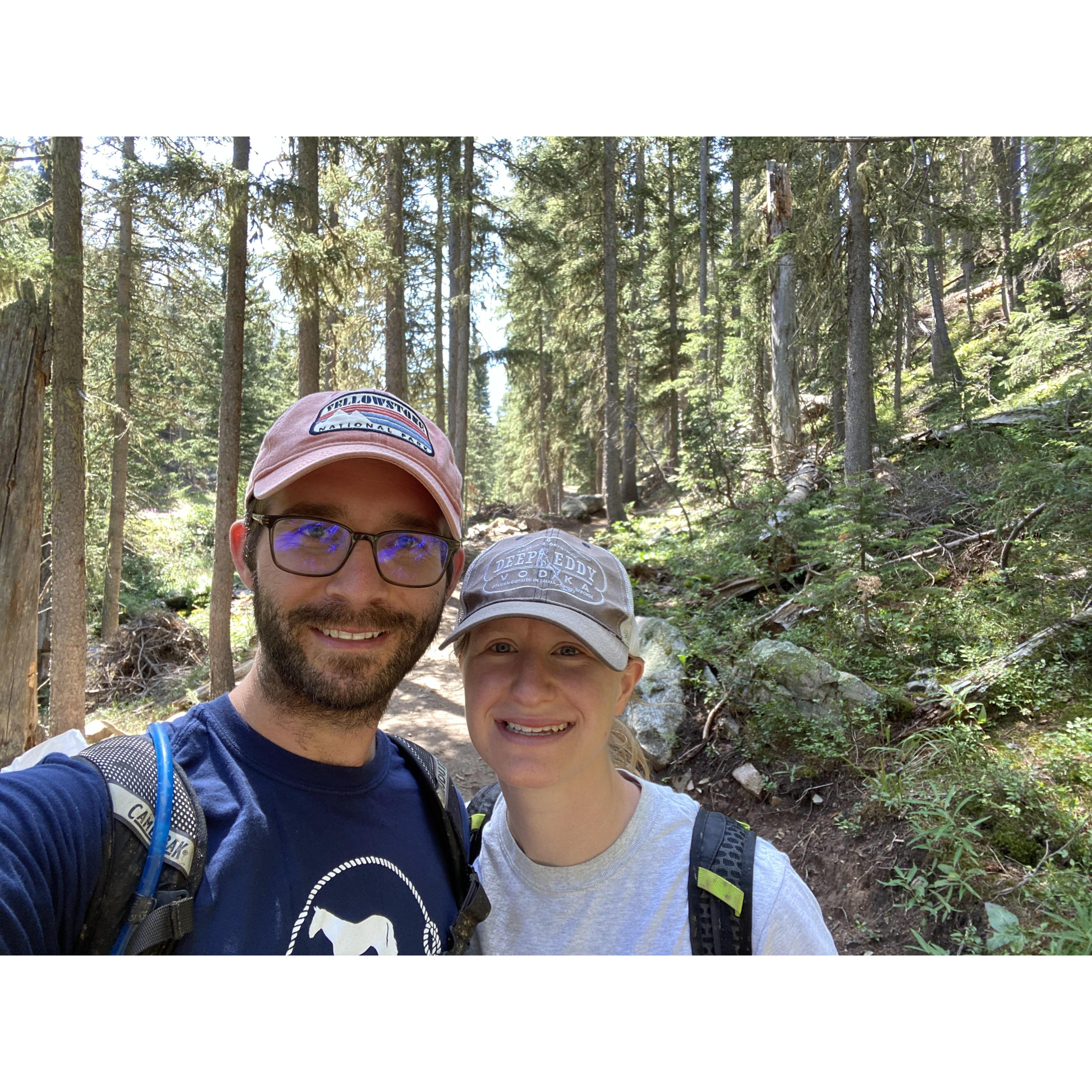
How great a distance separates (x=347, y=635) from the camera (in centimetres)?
131

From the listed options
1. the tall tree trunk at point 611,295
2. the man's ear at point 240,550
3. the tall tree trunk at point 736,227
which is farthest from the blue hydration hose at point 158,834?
the tall tree trunk at point 611,295

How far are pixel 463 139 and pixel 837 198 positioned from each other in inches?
265

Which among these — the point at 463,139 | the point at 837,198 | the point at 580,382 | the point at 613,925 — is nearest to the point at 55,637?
the point at 613,925

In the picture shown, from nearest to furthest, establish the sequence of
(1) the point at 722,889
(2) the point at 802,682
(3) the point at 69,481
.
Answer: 1. (1) the point at 722,889
2. (2) the point at 802,682
3. (3) the point at 69,481

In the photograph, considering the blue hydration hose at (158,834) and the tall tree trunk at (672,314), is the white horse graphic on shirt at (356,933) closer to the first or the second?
the blue hydration hose at (158,834)

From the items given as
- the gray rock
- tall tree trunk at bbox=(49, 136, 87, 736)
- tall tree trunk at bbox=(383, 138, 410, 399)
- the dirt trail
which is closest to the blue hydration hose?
the dirt trail

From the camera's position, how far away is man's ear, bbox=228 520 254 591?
1.39 m

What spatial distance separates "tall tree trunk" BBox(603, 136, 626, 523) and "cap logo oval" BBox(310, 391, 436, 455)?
14113 mm

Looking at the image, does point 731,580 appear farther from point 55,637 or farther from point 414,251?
point 414,251

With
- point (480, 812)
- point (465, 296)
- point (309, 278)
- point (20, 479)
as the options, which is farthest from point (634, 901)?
point (465, 296)

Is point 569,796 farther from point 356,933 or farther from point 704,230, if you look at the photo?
point 704,230

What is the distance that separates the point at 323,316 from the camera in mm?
11719

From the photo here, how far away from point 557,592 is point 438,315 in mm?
17269

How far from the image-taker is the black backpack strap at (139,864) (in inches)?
37.3
